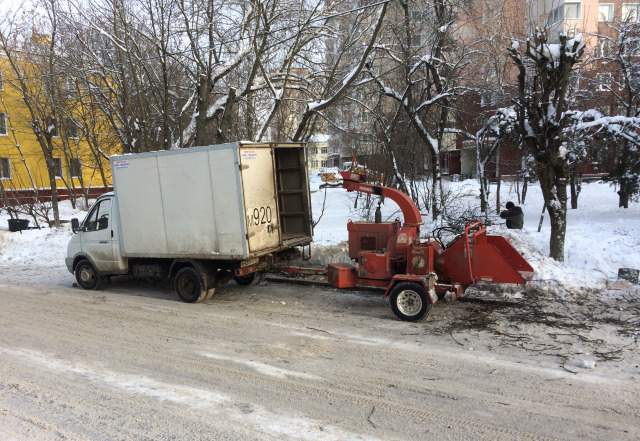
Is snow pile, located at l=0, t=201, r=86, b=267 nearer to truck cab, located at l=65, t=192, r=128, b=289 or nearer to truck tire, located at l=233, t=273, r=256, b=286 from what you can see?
truck cab, located at l=65, t=192, r=128, b=289

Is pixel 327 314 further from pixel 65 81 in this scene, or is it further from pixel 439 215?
pixel 65 81

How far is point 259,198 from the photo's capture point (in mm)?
8453

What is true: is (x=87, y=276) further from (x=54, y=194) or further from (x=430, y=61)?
(x=54, y=194)

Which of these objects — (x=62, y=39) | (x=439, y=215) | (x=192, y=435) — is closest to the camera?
(x=192, y=435)

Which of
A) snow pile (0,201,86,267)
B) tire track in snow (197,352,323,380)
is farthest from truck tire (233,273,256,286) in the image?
snow pile (0,201,86,267)

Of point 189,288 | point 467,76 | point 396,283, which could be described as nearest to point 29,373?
point 189,288

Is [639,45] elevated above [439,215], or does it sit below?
above

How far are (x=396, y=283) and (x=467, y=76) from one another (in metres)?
11.0

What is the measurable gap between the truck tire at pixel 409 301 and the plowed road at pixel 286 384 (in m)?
0.19

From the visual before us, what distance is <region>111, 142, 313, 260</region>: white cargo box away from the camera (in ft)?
26.5

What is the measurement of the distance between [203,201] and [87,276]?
12.7 ft

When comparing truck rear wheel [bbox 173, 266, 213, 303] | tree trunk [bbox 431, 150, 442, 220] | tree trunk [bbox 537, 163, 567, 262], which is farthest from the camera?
tree trunk [bbox 431, 150, 442, 220]

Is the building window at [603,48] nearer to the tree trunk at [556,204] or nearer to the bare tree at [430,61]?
the bare tree at [430,61]

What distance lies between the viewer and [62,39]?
57.4 ft
